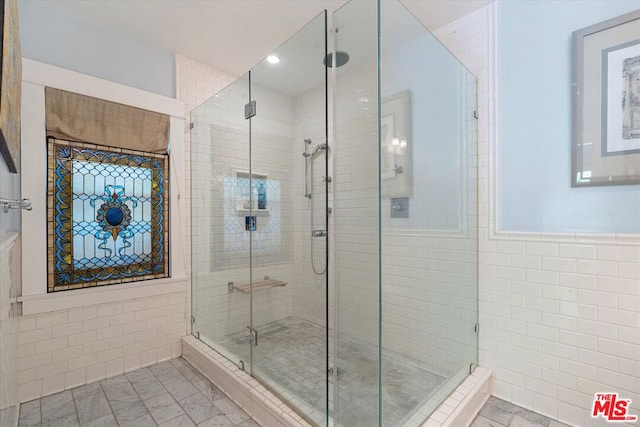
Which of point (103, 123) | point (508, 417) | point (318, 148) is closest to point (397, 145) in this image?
point (318, 148)

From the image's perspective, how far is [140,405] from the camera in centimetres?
185

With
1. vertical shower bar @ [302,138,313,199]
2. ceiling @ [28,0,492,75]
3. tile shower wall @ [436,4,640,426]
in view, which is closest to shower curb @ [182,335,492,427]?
tile shower wall @ [436,4,640,426]

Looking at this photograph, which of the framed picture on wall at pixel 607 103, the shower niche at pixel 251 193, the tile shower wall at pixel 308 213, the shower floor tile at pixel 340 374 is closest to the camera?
the shower floor tile at pixel 340 374

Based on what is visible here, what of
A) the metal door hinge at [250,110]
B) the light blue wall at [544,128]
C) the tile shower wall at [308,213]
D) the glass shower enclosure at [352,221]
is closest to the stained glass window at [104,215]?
the glass shower enclosure at [352,221]

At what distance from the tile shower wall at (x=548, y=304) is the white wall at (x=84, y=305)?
2398mm

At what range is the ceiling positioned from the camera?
1.98 metres

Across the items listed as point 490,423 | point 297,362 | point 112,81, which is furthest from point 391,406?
point 112,81

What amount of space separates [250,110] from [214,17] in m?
0.70

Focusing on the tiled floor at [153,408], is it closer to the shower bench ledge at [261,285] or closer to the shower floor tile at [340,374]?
the shower floor tile at [340,374]

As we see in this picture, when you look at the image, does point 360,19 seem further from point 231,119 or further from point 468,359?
point 468,359

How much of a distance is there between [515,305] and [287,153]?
68.7 inches

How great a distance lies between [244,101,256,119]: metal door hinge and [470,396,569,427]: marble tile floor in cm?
239

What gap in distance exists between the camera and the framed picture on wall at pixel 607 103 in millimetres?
1495

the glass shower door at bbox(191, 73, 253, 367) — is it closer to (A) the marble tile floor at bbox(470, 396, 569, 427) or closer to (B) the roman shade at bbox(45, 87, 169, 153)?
(B) the roman shade at bbox(45, 87, 169, 153)
